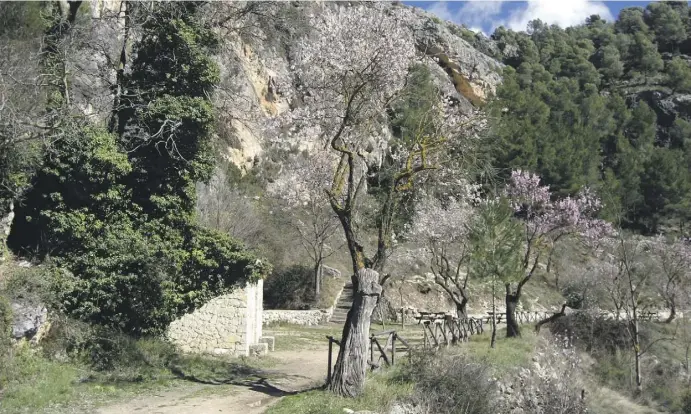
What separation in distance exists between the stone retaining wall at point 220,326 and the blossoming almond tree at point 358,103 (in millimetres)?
4896

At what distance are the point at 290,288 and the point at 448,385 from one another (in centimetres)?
2170

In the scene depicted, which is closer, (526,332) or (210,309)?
(210,309)

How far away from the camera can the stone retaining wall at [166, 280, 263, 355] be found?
16.8 m

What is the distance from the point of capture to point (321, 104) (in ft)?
47.3

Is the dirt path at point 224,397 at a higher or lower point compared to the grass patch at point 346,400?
lower

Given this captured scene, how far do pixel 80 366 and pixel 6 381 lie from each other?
2161 millimetres

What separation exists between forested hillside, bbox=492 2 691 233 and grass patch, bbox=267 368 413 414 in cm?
1742

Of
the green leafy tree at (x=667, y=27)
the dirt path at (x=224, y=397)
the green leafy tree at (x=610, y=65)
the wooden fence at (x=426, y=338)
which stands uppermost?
the green leafy tree at (x=667, y=27)

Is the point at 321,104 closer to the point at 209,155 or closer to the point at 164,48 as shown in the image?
the point at 209,155

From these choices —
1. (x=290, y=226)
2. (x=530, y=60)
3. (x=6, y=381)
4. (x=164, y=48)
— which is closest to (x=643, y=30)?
(x=530, y=60)

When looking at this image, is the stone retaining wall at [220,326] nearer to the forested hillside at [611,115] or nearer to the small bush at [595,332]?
the small bush at [595,332]

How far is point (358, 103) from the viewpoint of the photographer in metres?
13.9

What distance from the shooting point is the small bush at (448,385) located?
12.1 metres

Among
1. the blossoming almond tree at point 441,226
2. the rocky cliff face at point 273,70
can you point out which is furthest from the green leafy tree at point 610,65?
the blossoming almond tree at point 441,226
